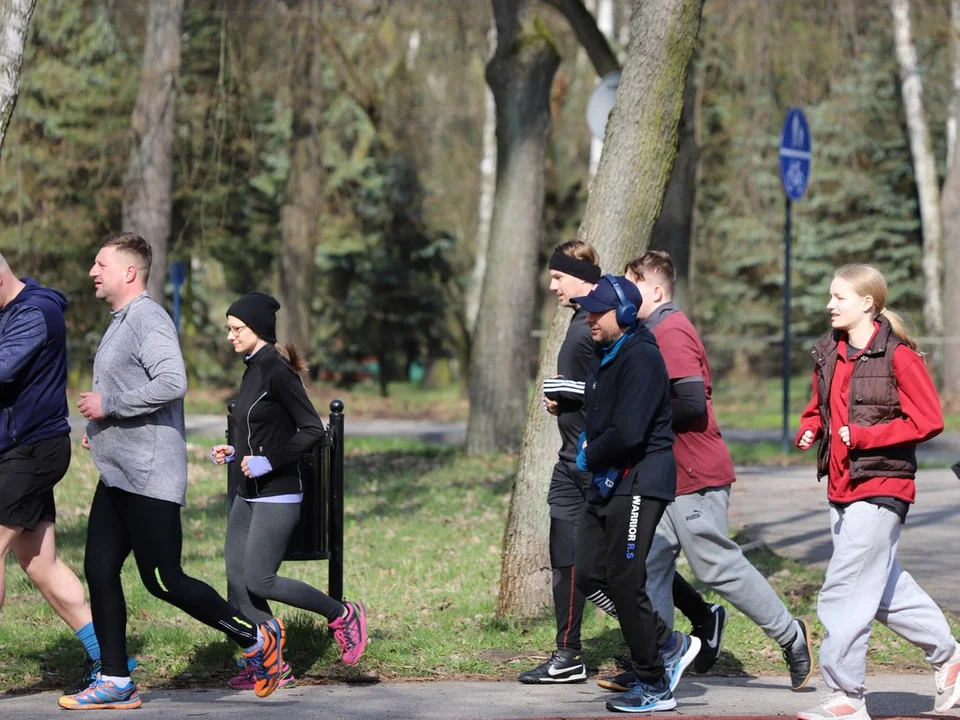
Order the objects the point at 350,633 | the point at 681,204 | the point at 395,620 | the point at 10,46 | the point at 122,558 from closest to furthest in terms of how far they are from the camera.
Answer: the point at 122,558, the point at 10,46, the point at 350,633, the point at 395,620, the point at 681,204

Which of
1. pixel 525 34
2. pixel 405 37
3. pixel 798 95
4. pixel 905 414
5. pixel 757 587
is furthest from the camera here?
pixel 405 37

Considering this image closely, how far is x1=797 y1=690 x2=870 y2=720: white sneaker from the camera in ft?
18.8

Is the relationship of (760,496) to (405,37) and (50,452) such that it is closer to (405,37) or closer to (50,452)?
(50,452)

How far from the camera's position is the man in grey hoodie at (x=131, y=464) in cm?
610

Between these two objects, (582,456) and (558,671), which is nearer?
(582,456)

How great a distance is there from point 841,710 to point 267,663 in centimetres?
245

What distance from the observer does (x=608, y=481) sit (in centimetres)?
598

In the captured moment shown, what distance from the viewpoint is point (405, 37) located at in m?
36.2

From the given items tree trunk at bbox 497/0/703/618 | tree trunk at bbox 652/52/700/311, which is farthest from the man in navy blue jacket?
tree trunk at bbox 652/52/700/311

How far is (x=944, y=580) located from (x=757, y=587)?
3.10 meters

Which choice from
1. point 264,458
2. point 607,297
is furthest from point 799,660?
point 264,458

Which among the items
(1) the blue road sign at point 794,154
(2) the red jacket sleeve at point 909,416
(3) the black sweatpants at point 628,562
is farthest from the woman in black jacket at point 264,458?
(1) the blue road sign at point 794,154

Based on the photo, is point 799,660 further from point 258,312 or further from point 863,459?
point 258,312

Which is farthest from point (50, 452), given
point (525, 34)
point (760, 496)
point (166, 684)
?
point (525, 34)
